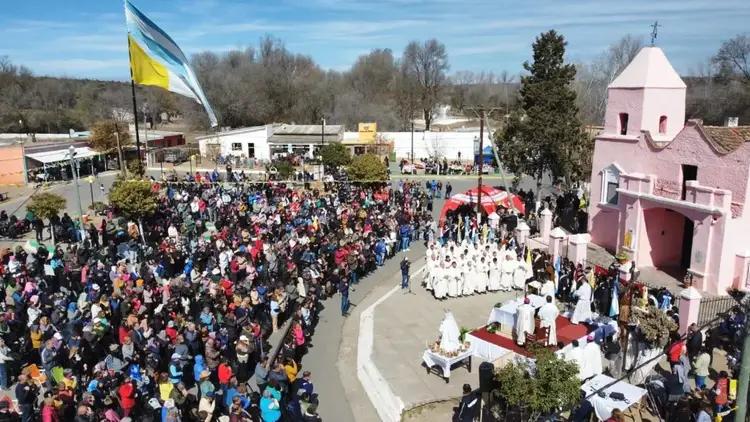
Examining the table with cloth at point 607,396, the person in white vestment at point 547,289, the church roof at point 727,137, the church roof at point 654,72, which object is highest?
the church roof at point 654,72

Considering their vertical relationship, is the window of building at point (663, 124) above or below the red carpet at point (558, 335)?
above

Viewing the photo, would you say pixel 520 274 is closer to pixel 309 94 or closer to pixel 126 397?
pixel 126 397

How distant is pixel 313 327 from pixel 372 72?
8315cm

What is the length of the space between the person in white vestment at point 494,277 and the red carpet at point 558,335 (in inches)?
143

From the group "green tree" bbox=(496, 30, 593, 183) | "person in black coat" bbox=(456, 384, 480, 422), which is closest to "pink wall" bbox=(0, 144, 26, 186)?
"green tree" bbox=(496, 30, 593, 183)

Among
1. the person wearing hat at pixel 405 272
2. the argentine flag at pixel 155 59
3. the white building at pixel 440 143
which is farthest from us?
the white building at pixel 440 143

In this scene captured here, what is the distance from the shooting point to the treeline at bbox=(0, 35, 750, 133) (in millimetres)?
63875

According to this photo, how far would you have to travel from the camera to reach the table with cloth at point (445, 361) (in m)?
11.9

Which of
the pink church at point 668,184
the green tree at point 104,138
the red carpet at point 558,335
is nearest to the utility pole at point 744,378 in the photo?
the red carpet at point 558,335

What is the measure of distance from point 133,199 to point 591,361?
16748mm

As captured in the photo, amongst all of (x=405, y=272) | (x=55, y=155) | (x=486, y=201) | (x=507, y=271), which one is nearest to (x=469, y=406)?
(x=405, y=272)

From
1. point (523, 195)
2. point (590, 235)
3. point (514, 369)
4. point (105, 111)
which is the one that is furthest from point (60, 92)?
point (514, 369)

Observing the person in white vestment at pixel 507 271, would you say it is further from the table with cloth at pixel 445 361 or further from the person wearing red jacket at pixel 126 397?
the person wearing red jacket at pixel 126 397

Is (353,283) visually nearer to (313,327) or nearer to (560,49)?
(313,327)
